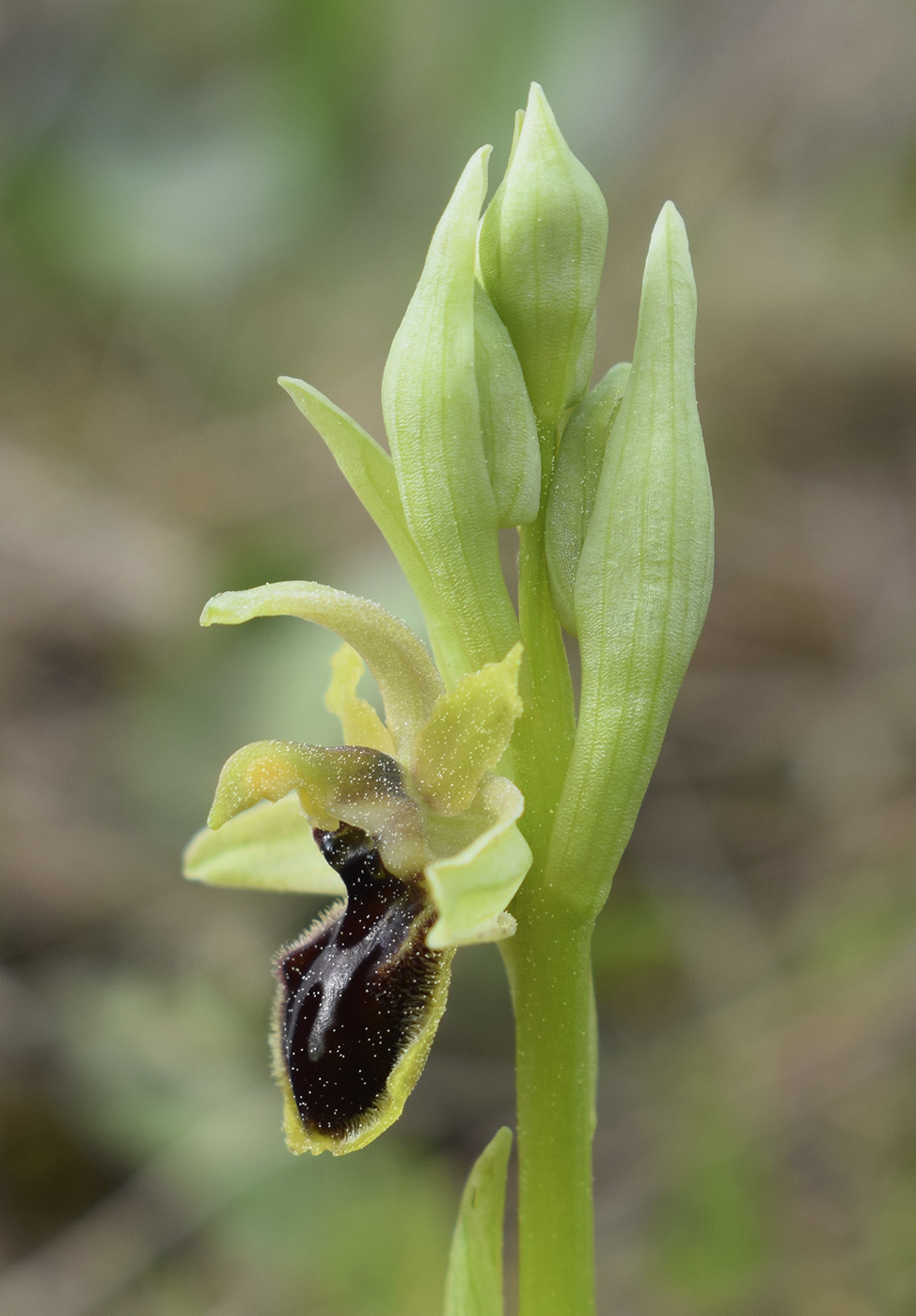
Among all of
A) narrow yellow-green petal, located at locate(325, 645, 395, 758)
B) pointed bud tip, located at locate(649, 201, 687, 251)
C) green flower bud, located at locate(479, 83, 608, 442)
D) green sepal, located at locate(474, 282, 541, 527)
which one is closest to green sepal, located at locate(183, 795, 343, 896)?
narrow yellow-green petal, located at locate(325, 645, 395, 758)

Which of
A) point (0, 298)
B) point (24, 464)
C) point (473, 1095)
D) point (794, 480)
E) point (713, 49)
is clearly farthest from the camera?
point (713, 49)

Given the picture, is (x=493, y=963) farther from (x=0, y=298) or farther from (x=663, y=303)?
(x=0, y=298)

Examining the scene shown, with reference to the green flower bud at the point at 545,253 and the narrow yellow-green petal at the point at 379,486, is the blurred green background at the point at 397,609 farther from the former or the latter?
the green flower bud at the point at 545,253

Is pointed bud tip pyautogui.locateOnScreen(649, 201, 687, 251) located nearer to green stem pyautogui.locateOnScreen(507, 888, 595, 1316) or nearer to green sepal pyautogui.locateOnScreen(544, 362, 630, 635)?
green sepal pyautogui.locateOnScreen(544, 362, 630, 635)

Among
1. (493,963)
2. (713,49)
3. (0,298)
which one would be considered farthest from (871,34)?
(493,963)

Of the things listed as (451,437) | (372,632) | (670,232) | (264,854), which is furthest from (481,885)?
(670,232)

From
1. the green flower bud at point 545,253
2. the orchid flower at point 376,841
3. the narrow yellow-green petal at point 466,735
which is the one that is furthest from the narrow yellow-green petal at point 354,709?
the green flower bud at point 545,253

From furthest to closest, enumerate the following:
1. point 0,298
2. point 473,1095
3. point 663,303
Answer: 1. point 0,298
2. point 473,1095
3. point 663,303
